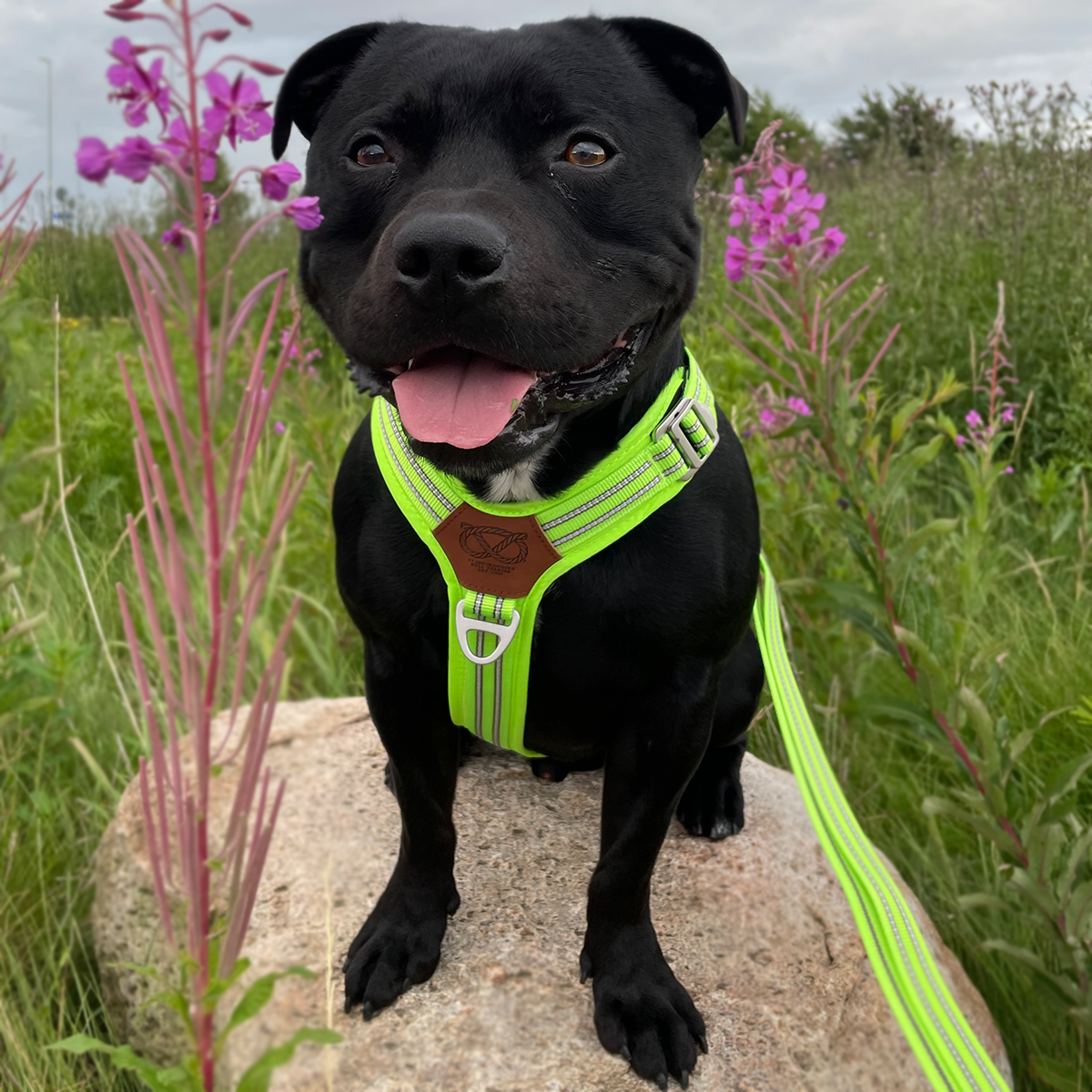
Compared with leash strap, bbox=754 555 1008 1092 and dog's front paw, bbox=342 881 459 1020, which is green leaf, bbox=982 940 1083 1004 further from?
dog's front paw, bbox=342 881 459 1020

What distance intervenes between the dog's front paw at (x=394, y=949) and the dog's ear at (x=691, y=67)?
1.62m

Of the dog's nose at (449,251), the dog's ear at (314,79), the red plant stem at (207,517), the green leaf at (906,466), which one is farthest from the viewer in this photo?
the green leaf at (906,466)

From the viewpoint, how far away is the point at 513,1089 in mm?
1683

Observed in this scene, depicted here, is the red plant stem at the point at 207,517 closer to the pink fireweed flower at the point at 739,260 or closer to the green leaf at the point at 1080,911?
the green leaf at the point at 1080,911

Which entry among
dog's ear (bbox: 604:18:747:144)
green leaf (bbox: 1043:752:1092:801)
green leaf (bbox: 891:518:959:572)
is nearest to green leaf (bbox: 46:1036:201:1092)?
green leaf (bbox: 1043:752:1092:801)

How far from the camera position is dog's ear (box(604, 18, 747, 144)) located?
1.82 meters

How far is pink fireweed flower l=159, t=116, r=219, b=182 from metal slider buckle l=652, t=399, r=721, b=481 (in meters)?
1.23

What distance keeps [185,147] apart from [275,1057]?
646 millimetres

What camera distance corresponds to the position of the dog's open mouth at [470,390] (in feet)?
5.17

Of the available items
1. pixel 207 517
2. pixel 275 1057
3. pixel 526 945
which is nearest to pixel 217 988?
pixel 275 1057

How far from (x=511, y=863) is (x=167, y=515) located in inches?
69.7

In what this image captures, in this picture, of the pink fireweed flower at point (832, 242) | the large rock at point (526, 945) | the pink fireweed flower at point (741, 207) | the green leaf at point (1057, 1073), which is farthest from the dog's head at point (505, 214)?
the green leaf at point (1057, 1073)

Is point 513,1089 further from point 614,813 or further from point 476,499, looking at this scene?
point 476,499

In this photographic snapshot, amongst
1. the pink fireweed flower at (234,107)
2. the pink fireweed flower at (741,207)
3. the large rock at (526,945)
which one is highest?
the pink fireweed flower at (234,107)
